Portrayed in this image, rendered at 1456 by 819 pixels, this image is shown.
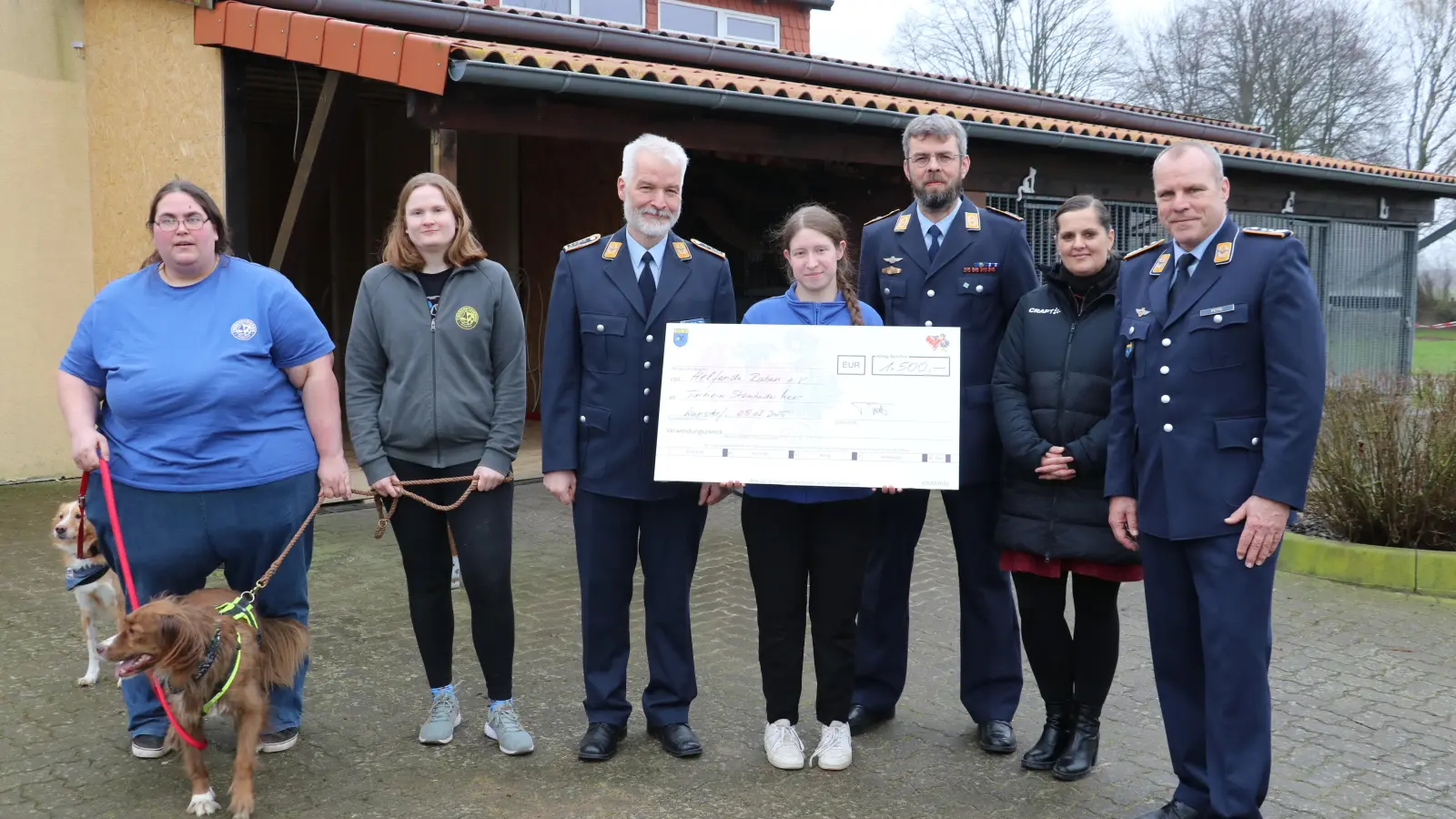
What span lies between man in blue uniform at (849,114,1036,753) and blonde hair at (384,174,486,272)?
4.73 ft

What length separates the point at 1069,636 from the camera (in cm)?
405

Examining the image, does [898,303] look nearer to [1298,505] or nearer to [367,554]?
[1298,505]

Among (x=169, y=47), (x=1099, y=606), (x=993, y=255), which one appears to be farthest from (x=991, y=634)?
(x=169, y=47)

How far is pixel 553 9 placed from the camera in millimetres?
14406

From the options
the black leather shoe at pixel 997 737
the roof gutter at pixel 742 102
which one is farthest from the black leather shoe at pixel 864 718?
the roof gutter at pixel 742 102

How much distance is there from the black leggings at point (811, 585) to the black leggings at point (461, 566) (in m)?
0.89

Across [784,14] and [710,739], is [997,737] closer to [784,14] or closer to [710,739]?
[710,739]

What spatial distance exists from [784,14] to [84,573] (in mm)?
15110

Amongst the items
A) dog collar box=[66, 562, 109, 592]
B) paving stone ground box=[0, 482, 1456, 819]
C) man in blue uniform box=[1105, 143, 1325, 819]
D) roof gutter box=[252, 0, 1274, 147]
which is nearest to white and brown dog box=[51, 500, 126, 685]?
dog collar box=[66, 562, 109, 592]

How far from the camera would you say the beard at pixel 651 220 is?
3957mm

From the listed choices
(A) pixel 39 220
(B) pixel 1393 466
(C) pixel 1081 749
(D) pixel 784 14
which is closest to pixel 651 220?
(C) pixel 1081 749

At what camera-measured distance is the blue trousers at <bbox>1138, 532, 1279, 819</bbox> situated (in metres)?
3.24

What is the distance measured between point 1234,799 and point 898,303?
76.2 inches

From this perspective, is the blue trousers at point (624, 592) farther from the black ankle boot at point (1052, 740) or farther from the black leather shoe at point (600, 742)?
the black ankle boot at point (1052, 740)
